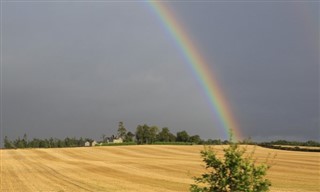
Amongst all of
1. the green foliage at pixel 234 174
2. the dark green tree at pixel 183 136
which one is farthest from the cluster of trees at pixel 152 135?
the green foliage at pixel 234 174

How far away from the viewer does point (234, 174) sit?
30.7ft

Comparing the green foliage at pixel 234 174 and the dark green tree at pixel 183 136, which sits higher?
the dark green tree at pixel 183 136

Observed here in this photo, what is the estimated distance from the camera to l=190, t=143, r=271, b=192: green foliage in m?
9.27

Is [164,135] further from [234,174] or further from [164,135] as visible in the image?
[234,174]

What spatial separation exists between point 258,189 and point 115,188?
27.3 meters

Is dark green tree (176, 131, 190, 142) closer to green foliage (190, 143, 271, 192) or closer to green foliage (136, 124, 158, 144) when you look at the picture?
green foliage (136, 124, 158, 144)

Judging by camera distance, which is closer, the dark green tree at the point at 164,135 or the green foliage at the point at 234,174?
the green foliage at the point at 234,174

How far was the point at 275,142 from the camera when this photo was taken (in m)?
131

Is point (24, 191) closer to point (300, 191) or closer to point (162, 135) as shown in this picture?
point (300, 191)

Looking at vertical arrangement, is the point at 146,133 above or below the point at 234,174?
above

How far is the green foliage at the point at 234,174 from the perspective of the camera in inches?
365

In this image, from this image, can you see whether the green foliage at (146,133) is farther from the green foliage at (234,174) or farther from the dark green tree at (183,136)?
the green foliage at (234,174)

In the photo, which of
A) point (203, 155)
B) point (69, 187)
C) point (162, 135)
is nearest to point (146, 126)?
point (162, 135)

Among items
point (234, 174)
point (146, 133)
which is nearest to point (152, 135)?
point (146, 133)
